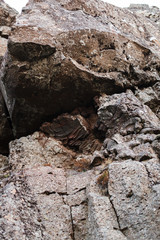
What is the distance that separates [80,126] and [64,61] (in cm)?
356

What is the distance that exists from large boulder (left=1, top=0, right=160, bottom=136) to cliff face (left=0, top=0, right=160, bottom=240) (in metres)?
0.06

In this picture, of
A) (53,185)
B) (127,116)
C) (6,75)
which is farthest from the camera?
(6,75)

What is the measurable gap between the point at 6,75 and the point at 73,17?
5507 millimetres

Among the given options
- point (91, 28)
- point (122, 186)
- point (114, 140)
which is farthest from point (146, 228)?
point (91, 28)

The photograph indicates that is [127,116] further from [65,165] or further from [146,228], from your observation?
[146,228]

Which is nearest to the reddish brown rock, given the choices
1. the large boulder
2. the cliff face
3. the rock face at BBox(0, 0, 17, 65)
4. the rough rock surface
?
the cliff face

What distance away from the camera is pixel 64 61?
1345 centimetres

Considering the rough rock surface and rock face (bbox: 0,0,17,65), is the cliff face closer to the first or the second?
rock face (bbox: 0,0,17,65)

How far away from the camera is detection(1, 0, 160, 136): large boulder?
1319 centimetres

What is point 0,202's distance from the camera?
8703mm

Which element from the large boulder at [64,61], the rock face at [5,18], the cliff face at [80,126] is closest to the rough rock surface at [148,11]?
the cliff face at [80,126]

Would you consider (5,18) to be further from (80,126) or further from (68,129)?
(80,126)

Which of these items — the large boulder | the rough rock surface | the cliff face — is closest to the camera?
the cliff face

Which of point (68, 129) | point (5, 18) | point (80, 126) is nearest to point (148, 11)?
point (5, 18)
